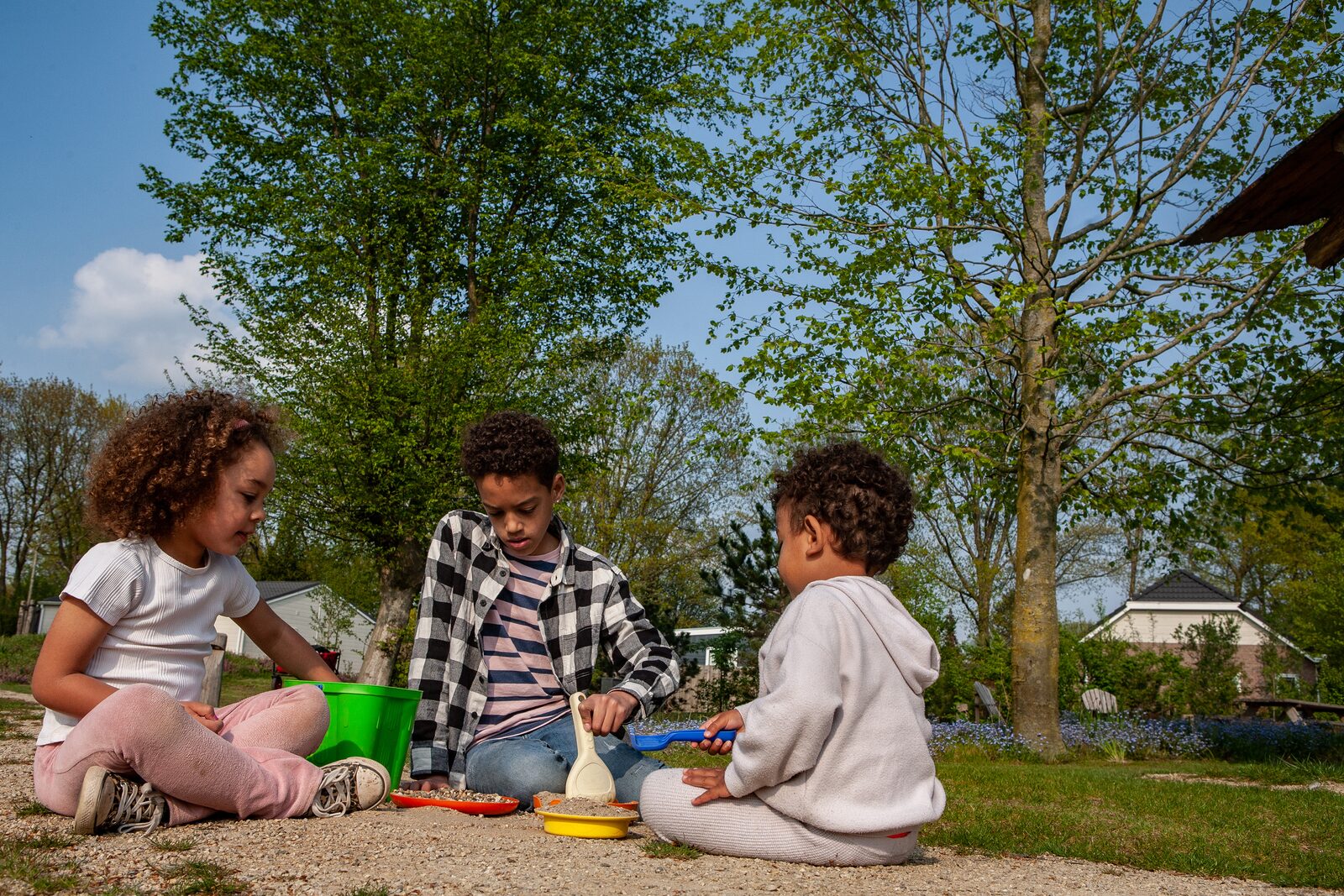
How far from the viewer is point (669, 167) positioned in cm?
1970

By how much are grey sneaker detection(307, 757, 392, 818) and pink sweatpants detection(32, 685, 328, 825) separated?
1.5 inches

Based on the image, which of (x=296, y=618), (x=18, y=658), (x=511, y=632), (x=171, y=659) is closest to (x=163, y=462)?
(x=171, y=659)

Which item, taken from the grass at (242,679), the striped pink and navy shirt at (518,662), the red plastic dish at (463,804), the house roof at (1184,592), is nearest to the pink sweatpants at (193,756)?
the red plastic dish at (463,804)

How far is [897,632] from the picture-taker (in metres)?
2.74

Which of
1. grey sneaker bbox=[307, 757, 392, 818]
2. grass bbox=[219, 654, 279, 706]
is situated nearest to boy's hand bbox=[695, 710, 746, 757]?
grey sneaker bbox=[307, 757, 392, 818]

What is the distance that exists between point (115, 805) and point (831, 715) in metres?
1.95

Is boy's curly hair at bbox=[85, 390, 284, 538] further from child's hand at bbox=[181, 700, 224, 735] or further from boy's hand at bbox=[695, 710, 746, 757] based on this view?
boy's hand at bbox=[695, 710, 746, 757]

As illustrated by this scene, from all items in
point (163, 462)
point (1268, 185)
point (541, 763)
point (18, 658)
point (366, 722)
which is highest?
point (1268, 185)

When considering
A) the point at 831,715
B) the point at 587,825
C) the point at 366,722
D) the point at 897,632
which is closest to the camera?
the point at 831,715

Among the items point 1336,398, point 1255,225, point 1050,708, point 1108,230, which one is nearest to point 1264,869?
point 1255,225

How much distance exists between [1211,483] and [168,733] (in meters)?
12.2

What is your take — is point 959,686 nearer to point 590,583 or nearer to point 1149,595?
point 590,583

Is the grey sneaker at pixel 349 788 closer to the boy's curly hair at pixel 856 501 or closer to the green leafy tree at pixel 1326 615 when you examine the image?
the boy's curly hair at pixel 856 501

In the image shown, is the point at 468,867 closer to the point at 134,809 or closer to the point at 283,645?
the point at 134,809
